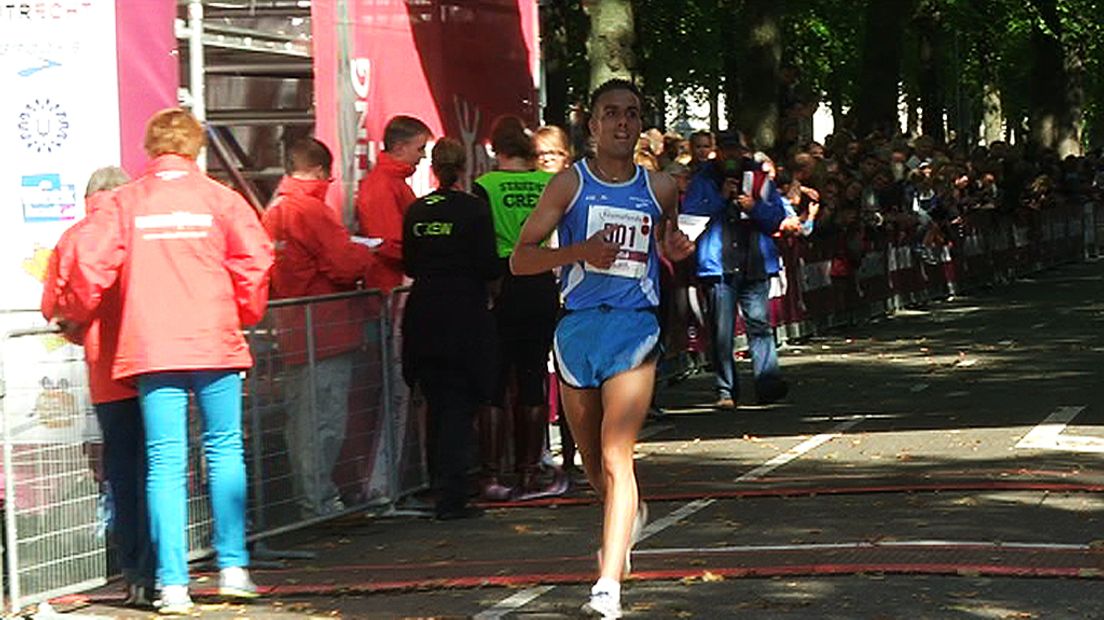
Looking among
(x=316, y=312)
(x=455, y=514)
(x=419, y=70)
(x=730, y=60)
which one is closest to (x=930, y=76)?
(x=730, y=60)

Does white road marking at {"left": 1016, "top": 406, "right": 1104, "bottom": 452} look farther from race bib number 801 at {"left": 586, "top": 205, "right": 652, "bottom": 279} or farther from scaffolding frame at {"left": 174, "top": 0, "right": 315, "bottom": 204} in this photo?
race bib number 801 at {"left": 586, "top": 205, "right": 652, "bottom": 279}

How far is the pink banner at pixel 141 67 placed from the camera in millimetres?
12562

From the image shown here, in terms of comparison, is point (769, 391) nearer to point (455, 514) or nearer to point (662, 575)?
point (455, 514)

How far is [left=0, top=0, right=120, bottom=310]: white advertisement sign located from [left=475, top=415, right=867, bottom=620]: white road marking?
3.02m

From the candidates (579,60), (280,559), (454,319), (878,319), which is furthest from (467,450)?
(579,60)

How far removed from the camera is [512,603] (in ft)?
35.1

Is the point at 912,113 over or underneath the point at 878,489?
over

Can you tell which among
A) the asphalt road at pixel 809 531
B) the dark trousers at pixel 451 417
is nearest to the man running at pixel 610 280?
the asphalt road at pixel 809 531

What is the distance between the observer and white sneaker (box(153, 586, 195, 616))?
1097cm

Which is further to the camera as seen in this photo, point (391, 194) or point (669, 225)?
point (391, 194)

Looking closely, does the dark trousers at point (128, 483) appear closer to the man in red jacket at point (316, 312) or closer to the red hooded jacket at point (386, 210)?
the man in red jacket at point (316, 312)

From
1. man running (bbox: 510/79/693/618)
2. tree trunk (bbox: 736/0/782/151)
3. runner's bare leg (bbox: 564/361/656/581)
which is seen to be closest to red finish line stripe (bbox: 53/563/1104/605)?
man running (bbox: 510/79/693/618)

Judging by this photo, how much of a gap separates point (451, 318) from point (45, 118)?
2.53m

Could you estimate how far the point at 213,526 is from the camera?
1233 centimetres
